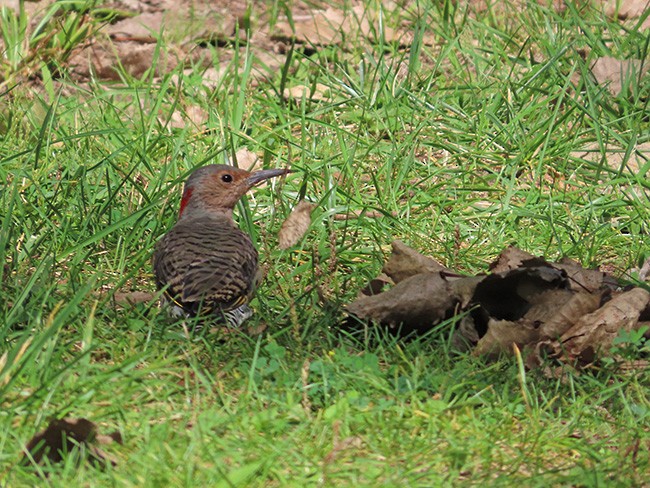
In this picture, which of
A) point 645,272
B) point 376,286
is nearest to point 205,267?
point 376,286

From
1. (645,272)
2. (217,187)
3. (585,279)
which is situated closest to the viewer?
(585,279)

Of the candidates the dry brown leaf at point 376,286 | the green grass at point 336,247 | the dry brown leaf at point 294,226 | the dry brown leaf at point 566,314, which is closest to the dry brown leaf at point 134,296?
the green grass at point 336,247

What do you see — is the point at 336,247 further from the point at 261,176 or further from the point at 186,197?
the point at 186,197

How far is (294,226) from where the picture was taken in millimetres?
4871

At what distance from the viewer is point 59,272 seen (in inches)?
214

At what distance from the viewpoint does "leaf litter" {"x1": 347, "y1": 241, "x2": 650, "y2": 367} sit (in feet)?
14.5

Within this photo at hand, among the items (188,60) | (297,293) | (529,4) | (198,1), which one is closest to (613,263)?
(297,293)

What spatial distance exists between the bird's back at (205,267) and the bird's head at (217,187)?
30 centimetres

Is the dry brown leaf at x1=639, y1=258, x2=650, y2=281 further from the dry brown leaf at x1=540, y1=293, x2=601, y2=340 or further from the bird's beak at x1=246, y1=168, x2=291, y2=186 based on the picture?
the bird's beak at x1=246, y1=168, x2=291, y2=186

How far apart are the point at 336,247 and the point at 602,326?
1598mm

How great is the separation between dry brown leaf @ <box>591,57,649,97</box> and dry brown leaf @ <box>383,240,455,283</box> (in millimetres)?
2403

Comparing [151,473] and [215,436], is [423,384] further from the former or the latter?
[151,473]

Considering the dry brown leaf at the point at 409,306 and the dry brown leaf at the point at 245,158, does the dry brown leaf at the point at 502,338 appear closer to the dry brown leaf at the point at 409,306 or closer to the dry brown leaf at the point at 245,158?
the dry brown leaf at the point at 409,306

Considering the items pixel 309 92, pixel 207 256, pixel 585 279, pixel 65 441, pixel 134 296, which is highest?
pixel 309 92
